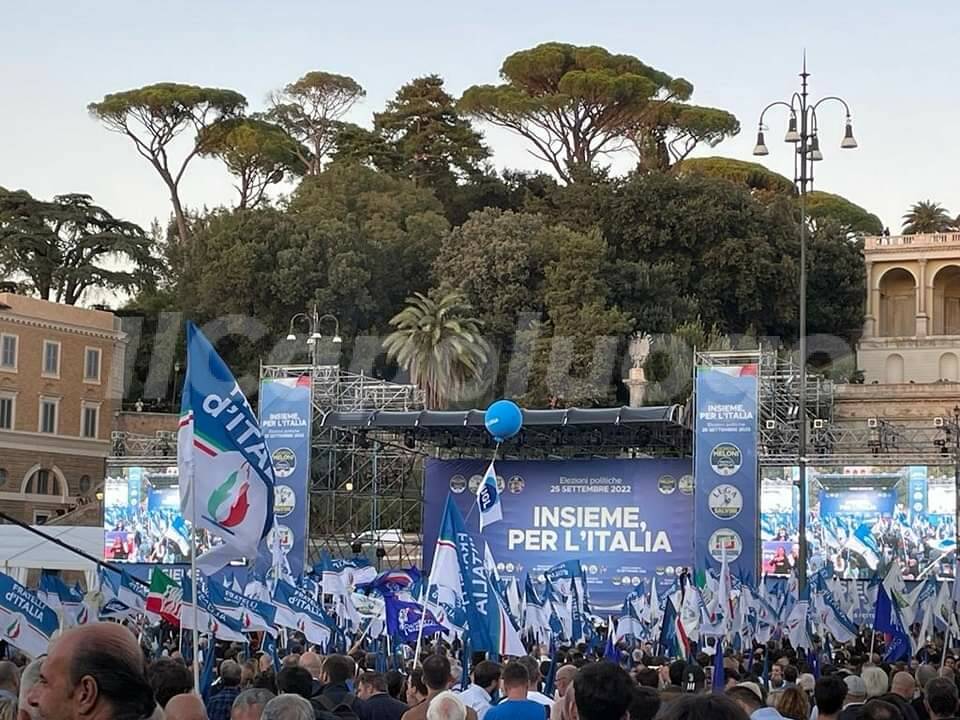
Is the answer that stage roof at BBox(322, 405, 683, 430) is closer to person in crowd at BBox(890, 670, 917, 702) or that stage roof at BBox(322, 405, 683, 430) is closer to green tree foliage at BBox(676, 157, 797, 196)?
person in crowd at BBox(890, 670, 917, 702)

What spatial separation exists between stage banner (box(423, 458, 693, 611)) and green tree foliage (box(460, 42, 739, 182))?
96.2 feet

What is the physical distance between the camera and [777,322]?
188ft

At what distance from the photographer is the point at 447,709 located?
6.27m

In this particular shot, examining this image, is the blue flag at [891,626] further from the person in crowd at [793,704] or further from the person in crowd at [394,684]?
the person in crowd at [793,704]

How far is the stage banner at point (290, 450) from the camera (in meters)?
36.1

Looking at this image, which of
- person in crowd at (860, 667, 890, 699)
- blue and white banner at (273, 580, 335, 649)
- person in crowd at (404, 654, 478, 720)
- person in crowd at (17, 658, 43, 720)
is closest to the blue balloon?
blue and white banner at (273, 580, 335, 649)

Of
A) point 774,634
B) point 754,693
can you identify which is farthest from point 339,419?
point 754,693

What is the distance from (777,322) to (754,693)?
5073cm

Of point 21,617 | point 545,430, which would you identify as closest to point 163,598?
point 21,617

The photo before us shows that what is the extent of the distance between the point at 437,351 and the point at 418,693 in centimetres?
3898

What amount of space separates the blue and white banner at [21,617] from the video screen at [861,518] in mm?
23650

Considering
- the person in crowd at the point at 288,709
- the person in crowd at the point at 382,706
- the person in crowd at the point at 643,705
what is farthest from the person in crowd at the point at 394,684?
the person in crowd at the point at 288,709

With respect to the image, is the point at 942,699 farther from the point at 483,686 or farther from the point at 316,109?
the point at 316,109

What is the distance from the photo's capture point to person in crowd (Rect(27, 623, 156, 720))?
312 centimetres
